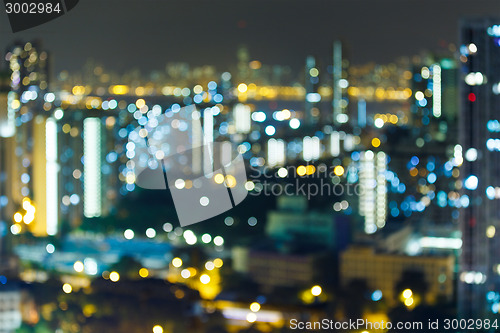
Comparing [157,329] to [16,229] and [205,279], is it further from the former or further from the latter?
[16,229]

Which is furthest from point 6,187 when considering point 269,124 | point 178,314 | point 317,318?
point 269,124

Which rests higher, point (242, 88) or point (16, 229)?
point (242, 88)

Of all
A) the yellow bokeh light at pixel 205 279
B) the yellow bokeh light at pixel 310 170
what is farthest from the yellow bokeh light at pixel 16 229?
the yellow bokeh light at pixel 310 170

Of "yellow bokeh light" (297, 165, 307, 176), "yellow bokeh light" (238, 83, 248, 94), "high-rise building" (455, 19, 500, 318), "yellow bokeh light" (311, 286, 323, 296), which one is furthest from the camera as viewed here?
"yellow bokeh light" (238, 83, 248, 94)

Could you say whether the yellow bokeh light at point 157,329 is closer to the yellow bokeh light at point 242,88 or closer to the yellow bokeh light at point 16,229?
→ the yellow bokeh light at point 16,229
